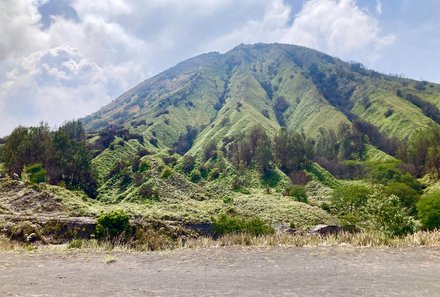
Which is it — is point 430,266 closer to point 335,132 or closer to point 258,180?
point 258,180

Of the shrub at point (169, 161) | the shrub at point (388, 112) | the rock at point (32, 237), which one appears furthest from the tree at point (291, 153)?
the rock at point (32, 237)

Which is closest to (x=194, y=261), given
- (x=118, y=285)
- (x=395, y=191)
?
(x=118, y=285)

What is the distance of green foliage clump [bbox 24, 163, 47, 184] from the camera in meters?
68.8

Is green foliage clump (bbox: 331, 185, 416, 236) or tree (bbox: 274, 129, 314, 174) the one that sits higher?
tree (bbox: 274, 129, 314, 174)

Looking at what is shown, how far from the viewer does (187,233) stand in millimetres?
48594

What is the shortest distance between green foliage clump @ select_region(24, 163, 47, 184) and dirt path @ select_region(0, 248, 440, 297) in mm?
59091

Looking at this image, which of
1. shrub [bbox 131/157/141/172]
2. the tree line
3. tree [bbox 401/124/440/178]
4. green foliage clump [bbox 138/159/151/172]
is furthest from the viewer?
tree [bbox 401/124/440/178]

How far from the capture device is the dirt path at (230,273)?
11.1 metres

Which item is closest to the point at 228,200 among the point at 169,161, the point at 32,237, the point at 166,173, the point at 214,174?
the point at 166,173

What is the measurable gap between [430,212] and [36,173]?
72.3 meters

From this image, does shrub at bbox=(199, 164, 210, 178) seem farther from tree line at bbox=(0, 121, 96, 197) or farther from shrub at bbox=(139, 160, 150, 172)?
tree line at bbox=(0, 121, 96, 197)

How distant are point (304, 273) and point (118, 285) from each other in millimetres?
6507

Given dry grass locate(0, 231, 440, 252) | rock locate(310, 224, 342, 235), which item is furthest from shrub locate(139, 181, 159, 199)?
dry grass locate(0, 231, 440, 252)

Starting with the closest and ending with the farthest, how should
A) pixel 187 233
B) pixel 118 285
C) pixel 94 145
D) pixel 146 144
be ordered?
1. pixel 118 285
2. pixel 187 233
3. pixel 94 145
4. pixel 146 144
